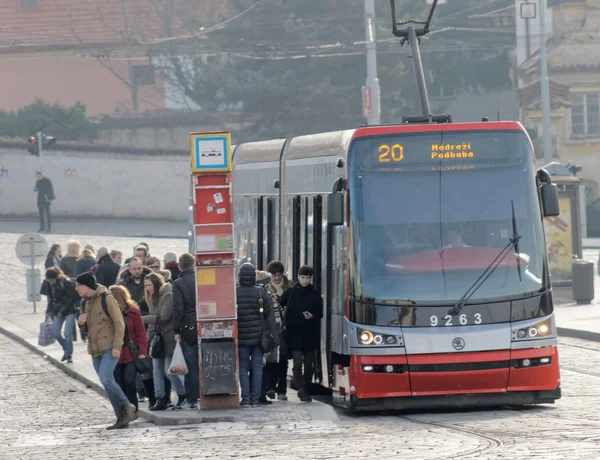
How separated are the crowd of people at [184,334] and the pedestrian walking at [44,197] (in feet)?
89.7

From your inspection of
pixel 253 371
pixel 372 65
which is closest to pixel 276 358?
pixel 253 371

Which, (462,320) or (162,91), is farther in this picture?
(162,91)

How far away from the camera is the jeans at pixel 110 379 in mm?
13109

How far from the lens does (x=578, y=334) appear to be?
21.1 m

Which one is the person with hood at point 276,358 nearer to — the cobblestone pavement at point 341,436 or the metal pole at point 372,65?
the cobblestone pavement at point 341,436

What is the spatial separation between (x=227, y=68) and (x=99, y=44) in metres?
9.26

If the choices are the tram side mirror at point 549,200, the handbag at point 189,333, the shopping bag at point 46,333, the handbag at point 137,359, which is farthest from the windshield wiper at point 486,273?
the shopping bag at point 46,333

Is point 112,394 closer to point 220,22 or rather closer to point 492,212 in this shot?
point 492,212

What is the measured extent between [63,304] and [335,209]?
27.8 feet

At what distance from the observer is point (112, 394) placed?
13219mm

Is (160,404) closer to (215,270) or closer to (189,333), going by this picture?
(189,333)

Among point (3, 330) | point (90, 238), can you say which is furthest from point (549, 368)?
point (90, 238)

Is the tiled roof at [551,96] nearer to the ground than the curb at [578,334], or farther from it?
farther from it

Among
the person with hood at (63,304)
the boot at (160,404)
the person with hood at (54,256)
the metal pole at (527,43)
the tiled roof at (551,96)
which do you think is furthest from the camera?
the metal pole at (527,43)
